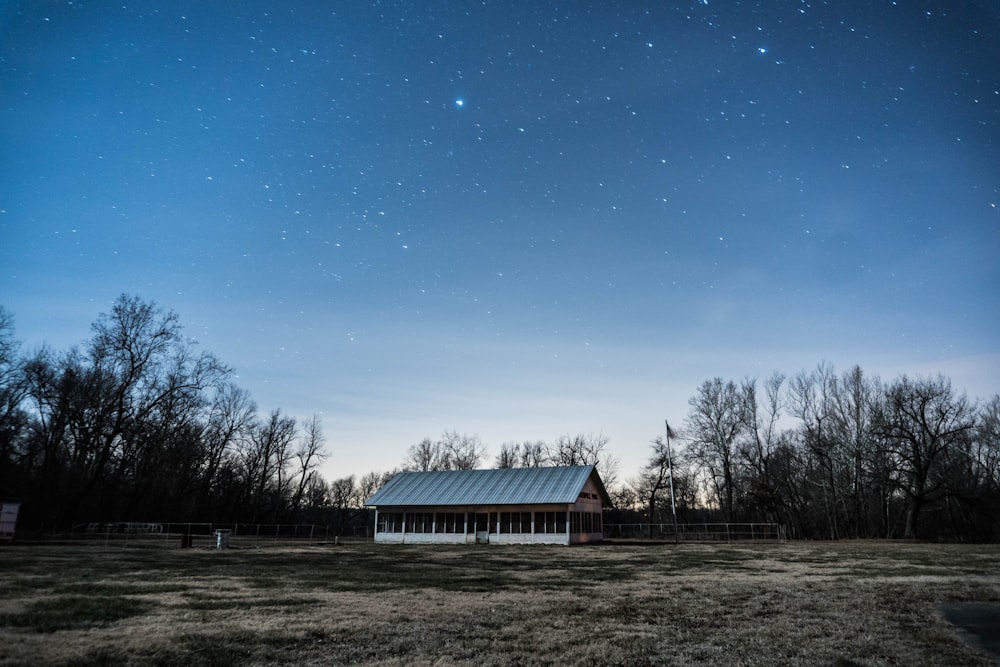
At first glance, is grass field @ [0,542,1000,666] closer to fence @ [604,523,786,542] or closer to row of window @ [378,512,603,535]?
row of window @ [378,512,603,535]

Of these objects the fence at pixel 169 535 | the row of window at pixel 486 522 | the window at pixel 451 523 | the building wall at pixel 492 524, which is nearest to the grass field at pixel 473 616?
the fence at pixel 169 535

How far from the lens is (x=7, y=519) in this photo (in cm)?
2892

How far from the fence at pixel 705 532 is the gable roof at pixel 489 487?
19.9 ft

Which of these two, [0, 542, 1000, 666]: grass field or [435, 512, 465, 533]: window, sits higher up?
[0, 542, 1000, 666]: grass field

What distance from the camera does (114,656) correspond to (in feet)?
23.2

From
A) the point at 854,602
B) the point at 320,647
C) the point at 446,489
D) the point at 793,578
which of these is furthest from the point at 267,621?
the point at 446,489

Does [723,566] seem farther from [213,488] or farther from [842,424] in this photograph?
[213,488]

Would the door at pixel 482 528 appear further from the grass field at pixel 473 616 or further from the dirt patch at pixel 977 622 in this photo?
the dirt patch at pixel 977 622

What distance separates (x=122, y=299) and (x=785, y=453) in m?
57.1

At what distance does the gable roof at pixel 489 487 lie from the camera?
144 ft

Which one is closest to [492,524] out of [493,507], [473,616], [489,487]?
[493,507]

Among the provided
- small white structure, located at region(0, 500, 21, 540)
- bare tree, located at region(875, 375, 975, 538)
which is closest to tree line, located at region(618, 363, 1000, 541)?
bare tree, located at region(875, 375, 975, 538)

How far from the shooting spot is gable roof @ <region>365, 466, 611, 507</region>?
144 feet

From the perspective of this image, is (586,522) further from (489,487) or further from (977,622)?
(977,622)
